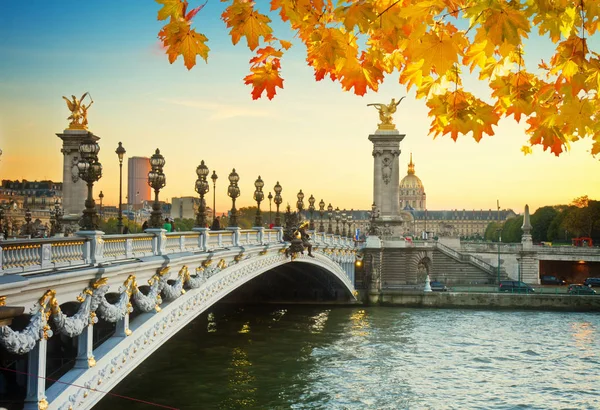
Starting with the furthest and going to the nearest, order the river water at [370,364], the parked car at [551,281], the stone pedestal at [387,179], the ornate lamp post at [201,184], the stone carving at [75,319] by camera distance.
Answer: the stone pedestal at [387,179]
the parked car at [551,281]
the river water at [370,364]
the ornate lamp post at [201,184]
the stone carving at [75,319]

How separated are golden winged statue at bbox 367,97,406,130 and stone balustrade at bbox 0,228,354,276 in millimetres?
52040

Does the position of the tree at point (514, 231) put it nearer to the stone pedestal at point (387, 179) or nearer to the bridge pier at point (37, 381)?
the stone pedestal at point (387, 179)

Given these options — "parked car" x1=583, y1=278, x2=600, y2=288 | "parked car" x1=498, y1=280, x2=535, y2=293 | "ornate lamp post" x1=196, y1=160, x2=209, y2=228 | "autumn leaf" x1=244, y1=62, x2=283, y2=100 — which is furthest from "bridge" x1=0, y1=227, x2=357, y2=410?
"parked car" x1=583, y1=278, x2=600, y2=288

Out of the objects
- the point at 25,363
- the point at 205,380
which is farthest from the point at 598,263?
the point at 25,363

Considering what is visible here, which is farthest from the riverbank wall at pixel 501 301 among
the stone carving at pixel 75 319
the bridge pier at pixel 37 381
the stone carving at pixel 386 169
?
the bridge pier at pixel 37 381

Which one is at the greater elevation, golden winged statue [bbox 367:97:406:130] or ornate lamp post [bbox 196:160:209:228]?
golden winged statue [bbox 367:97:406:130]

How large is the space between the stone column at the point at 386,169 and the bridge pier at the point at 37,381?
207 ft

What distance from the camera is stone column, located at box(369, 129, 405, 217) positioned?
243 feet

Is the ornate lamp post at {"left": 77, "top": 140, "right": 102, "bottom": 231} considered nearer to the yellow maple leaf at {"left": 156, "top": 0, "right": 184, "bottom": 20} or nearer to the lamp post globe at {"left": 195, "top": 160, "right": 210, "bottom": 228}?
the lamp post globe at {"left": 195, "top": 160, "right": 210, "bottom": 228}

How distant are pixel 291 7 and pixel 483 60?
139 cm

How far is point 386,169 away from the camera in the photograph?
7469 centimetres

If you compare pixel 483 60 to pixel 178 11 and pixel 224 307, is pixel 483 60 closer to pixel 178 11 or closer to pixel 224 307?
pixel 178 11

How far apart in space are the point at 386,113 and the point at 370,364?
4846cm

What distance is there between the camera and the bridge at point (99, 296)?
11.6 m
